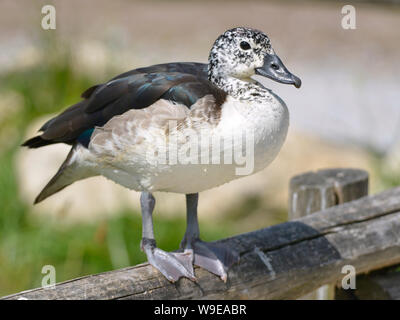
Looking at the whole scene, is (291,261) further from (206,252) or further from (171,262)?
(171,262)

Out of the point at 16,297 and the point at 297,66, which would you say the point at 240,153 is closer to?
the point at 16,297

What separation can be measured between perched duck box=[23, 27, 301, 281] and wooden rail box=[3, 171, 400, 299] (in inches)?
2.2

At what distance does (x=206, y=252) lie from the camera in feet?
7.22

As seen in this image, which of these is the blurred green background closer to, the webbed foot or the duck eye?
the webbed foot

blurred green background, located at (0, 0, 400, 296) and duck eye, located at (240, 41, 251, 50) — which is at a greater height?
duck eye, located at (240, 41, 251, 50)

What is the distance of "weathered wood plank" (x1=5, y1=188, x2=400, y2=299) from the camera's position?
1.93 meters

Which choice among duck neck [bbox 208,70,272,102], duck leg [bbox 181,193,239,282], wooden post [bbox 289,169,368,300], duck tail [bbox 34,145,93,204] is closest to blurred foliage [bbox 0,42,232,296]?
duck tail [bbox 34,145,93,204]

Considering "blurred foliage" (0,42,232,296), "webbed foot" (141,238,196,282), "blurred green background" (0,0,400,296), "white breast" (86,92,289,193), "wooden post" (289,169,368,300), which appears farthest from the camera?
"blurred green background" (0,0,400,296)

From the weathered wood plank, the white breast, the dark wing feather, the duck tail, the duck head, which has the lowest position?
the weathered wood plank

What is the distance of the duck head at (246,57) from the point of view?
1973mm

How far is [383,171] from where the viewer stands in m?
3.84

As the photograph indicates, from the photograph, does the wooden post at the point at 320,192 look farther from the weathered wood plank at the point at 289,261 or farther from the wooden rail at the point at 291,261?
the weathered wood plank at the point at 289,261

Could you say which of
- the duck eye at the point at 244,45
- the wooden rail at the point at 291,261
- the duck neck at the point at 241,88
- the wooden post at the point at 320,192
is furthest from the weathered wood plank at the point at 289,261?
the duck eye at the point at 244,45
